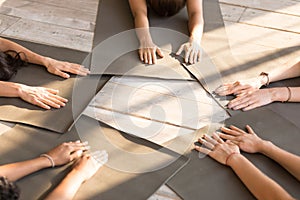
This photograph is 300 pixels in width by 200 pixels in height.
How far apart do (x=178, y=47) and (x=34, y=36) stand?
A: 708 mm

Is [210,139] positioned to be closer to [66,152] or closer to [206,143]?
[206,143]

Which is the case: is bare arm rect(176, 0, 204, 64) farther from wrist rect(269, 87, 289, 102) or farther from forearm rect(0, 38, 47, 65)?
forearm rect(0, 38, 47, 65)

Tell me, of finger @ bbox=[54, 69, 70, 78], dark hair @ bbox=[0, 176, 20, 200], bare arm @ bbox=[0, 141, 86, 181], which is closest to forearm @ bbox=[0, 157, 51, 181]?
bare arm @ bbox=[0, 141, 86, 181]

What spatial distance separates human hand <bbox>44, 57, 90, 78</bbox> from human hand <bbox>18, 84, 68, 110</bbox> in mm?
137

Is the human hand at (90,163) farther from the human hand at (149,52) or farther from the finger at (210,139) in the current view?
the human hand at (149,52)

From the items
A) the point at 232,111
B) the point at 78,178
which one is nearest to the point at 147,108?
the point at 232,111

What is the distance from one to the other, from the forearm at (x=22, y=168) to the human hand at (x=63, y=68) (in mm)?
497

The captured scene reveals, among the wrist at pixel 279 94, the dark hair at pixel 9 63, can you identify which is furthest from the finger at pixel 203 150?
the dark hair at pixel 9 63

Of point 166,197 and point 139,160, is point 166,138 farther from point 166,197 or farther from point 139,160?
point 166,197

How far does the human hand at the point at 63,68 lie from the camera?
1873mm

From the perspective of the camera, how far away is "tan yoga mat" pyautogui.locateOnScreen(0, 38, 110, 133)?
5.49ft

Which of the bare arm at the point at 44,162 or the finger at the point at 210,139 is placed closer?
the bare arm at the point at 44,162

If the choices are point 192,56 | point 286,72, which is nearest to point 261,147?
point 286,72

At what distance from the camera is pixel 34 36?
6.95 feet
